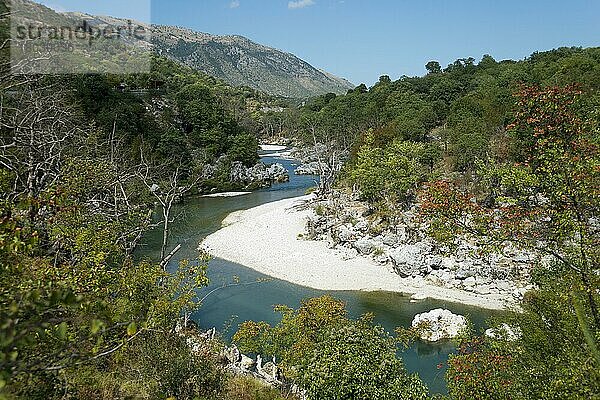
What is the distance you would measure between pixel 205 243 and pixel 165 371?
896 inches

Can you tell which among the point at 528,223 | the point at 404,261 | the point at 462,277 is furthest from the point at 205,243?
the point at 528,223

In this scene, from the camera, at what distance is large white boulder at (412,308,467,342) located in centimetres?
1784

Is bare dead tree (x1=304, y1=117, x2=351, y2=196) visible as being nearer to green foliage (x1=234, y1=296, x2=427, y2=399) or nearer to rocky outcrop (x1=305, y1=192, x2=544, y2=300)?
rocky outcrop (x1=305, y1=192, x2=544, y2=300)

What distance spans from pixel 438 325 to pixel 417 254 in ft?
23.5

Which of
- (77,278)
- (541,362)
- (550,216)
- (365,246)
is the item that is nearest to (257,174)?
(365,246)

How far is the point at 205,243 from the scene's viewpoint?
3114 cm

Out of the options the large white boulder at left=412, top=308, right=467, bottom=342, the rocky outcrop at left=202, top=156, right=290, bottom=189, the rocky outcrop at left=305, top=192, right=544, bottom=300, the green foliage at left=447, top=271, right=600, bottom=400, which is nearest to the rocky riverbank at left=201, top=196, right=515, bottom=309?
the rocky outcrop at left=305, top=192, right=544, bottom=300

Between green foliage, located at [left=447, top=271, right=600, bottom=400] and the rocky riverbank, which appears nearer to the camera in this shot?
green foliage, located at [left=447, top=271, right=600, bottom=400]

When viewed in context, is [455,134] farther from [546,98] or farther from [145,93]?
[145,93]

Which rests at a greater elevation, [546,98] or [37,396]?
[546,98]

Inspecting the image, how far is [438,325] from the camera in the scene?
718 inches

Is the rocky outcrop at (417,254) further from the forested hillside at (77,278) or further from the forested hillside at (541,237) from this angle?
the forested hillside at (77,278)

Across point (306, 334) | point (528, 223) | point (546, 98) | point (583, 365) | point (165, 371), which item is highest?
point (546, 98)

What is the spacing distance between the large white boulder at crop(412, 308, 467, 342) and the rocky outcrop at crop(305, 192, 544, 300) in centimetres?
277
